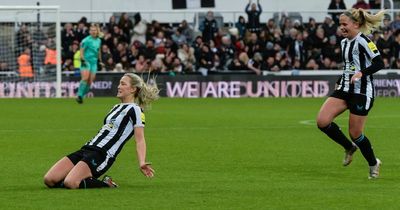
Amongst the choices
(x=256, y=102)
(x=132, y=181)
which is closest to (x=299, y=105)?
(x=256, y=102)

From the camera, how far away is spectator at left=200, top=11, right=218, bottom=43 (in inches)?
1602

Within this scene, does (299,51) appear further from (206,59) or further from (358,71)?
(358,71)

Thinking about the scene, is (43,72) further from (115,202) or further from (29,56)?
(115,202)

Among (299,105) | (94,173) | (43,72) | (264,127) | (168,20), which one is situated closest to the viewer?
(94,173)

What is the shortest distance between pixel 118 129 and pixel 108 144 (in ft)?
0.69

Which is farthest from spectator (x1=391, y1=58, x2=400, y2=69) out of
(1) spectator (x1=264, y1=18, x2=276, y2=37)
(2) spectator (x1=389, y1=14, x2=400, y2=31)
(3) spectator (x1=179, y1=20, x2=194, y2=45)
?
(3) spectator (x1=179, y1=20, x2=194, y2=45)

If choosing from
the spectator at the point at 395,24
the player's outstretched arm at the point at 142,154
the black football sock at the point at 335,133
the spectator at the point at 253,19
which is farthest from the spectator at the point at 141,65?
the player's outstretched arm at the point at 142,154

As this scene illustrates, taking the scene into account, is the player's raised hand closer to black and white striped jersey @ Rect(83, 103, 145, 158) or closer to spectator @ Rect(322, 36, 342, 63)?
black and white striped jersey @ Rect(83, 103, 145, 158)

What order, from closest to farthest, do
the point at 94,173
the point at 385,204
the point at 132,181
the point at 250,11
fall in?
the point at 385,204 < the point at 94,173 < the point at 132,181 < the point at 250,11

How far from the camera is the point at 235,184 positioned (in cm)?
1293

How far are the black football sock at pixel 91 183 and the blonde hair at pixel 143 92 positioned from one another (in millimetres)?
1032

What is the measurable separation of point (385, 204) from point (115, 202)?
272cm

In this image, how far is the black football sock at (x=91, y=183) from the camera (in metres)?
12.3

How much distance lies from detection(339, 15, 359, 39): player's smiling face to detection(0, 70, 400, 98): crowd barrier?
23162mm
